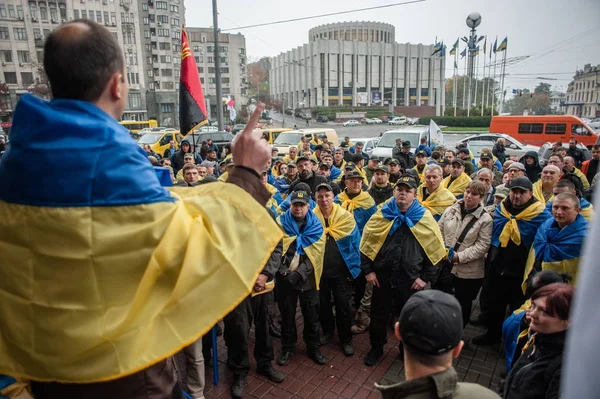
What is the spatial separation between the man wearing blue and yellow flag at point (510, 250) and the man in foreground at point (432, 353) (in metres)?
3.61

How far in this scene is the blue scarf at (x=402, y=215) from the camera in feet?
15.5

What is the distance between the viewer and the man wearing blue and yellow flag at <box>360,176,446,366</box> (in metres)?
4.70

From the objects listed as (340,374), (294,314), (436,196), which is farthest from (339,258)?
(436,196)

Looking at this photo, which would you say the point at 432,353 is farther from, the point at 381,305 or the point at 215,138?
the point at 215,138

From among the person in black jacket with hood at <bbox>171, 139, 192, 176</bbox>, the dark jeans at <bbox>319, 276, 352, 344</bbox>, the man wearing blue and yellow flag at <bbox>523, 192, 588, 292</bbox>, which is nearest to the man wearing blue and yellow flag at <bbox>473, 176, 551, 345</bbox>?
the man wearing blue and yellow flag at <bbox>523, 192, 588, 292</bbox>

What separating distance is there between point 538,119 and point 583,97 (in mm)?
68039

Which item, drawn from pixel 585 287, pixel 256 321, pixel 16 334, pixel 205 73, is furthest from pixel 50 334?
pixel 205 73

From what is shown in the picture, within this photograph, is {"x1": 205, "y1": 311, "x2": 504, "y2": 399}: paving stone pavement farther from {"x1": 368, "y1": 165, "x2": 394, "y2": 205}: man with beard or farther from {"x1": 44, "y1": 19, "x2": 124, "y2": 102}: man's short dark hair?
{"x1": 44, "y1": 19, "x2": 124, "y2": 102}: man's short dark hair

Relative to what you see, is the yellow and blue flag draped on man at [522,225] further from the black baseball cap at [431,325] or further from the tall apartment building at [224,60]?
the tall apartment building at [224,60]

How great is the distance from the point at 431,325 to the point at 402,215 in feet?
10.1

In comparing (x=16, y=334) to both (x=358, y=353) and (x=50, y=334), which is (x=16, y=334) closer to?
(x=50, y=334)

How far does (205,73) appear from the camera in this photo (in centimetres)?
8125

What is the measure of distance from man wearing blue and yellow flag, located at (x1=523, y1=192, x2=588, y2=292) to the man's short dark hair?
4320 mm

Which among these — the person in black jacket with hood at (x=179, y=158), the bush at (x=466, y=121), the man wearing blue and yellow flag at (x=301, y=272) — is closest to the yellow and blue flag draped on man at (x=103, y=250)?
the man wearing blue and yellow flag at (x=301, y=272)
